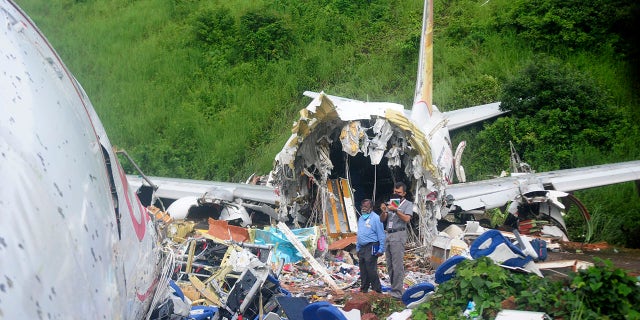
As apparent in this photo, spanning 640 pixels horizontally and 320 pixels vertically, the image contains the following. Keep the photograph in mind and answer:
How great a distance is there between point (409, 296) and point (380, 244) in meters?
2.69

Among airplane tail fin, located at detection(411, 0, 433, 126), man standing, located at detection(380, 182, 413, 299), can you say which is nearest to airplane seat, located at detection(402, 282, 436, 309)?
man standing, located at detection(380, 182, 413, 299)

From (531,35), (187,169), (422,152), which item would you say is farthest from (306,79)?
(422,152)

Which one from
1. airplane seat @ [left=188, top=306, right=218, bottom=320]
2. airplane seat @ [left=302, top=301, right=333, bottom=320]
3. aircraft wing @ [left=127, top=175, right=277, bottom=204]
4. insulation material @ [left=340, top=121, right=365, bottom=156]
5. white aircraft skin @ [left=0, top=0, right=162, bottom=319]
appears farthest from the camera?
aircraft wing @ [left=127, top=175, right=277, bottom=204]

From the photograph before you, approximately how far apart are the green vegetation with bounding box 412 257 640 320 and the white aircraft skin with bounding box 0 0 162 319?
2.77m

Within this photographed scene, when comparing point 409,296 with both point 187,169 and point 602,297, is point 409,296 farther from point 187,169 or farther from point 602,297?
point 187,169

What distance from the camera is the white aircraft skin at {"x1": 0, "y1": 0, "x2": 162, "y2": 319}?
276 centimetres

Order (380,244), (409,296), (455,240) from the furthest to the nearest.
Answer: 1. (455,240)
2. (380,244)
3. (409,296)

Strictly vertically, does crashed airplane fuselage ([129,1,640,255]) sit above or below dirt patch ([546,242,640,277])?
above

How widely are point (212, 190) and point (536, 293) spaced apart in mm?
9557

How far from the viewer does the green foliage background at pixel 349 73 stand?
1764cm

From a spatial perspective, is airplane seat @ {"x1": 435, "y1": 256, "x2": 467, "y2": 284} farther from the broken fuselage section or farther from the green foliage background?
the green foliage background

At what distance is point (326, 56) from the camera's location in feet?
82.4

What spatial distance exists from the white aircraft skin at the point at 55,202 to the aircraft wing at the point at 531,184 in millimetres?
10053

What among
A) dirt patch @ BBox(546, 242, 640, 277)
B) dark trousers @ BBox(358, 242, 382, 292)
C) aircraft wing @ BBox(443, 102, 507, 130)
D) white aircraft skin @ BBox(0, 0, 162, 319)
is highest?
Result: white aircraft skin @ BBox(0, 0, 162, 319)
